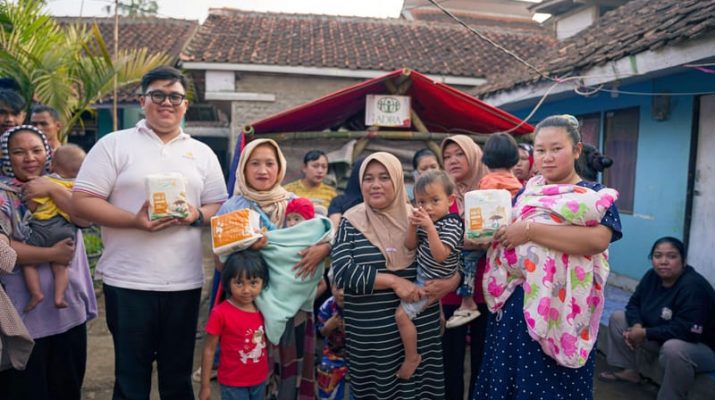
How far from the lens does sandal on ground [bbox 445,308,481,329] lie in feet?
9.30

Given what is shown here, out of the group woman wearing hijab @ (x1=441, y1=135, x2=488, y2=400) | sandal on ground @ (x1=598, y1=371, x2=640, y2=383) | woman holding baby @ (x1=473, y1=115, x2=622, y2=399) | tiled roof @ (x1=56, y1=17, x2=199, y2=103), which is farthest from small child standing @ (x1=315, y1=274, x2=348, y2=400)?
tiled roof @ (x1=56, y1=17, x2=199, y2=103)

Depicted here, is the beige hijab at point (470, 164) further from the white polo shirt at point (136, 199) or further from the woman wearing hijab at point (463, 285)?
the white polo shirt at point (136, 199)

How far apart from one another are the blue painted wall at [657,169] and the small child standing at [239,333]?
179 inches

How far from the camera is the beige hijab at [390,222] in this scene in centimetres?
259

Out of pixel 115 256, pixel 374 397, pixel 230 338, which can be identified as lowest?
pixel 374 397

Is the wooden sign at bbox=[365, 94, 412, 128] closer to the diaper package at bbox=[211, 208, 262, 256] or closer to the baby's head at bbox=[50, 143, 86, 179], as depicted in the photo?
the diaper package at bbox=[211, 208, 262, 256]

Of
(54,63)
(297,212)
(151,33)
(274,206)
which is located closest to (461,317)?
(297,212)

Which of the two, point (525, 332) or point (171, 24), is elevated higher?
Result: point (171, 24)

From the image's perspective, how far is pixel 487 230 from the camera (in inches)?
91.5

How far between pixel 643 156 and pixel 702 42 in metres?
2.05

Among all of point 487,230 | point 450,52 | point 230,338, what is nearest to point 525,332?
point 487,230

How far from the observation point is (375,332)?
2578 millimetres

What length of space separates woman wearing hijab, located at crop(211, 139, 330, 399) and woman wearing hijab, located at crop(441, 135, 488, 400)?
2.61 ft

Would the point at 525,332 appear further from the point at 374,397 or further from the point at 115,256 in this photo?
the point at 115,256
